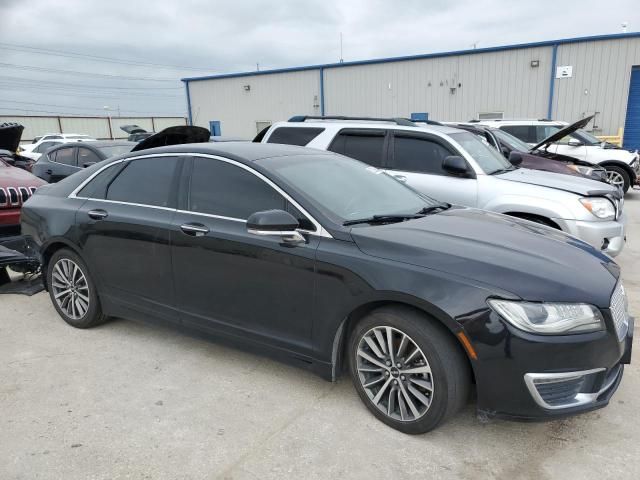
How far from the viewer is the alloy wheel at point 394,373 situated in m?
2.71

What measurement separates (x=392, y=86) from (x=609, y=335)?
19.6 meters

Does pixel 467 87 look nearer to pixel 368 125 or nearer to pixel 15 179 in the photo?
pixel 368 125

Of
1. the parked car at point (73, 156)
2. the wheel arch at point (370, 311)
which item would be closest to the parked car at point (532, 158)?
the wheel arch at point (370, 311)

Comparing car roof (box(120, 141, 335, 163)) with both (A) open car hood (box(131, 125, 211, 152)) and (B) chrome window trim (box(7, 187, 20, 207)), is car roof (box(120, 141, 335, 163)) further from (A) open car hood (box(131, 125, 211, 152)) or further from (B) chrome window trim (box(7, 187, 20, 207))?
(B) chrome window trim (box(7, 187, 20, 207))

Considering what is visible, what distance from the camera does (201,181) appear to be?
3576 millimetres

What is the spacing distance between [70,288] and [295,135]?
3452 mm

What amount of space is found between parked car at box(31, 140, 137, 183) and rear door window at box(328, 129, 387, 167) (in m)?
5.28

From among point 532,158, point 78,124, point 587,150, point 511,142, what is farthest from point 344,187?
point 78,124

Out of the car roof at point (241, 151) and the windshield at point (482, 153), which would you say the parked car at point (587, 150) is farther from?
the car roof at point (241, 151)

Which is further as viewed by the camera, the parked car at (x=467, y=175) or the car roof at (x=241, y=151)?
the parked car at (x=467, y=175)

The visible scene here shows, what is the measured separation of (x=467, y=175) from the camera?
5664mm

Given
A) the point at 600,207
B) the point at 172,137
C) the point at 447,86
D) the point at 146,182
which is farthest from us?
Result: the point at 447,86

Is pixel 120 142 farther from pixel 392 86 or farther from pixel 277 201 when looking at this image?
pixel 392 86

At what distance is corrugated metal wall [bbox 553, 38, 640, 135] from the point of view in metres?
16.4
